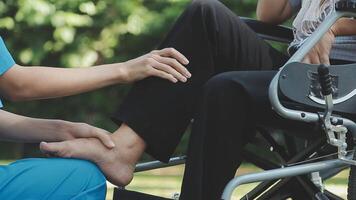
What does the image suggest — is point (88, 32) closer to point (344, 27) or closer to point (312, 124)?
point (344, 27)

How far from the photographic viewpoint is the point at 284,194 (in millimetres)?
2715

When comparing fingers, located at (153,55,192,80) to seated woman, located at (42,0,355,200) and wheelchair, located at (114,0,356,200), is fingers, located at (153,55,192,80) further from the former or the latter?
wheelchair, located at (114,0,356,200)

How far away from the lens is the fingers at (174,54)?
2494 mm

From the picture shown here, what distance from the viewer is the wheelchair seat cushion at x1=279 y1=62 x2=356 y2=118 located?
234 cm

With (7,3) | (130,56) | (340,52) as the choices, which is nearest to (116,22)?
(130,56)

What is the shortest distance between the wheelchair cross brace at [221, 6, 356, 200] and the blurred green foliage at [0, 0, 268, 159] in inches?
205

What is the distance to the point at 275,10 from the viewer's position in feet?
10.0

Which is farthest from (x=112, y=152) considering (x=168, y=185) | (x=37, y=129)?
(x=168, y=185)

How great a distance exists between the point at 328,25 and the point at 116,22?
5.78 m

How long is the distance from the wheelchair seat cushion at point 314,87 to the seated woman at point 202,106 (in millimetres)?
78

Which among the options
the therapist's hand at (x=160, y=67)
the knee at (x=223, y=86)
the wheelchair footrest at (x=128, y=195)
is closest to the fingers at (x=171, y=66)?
the therapist's hand at (x=160, y=67)

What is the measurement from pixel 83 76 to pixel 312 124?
653 millimetres

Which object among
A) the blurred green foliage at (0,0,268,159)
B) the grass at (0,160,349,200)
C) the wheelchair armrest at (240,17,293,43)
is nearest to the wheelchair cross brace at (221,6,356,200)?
the wheelchair armrest at (240,17,293,43)

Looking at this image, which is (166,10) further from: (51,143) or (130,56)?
(51,143)
